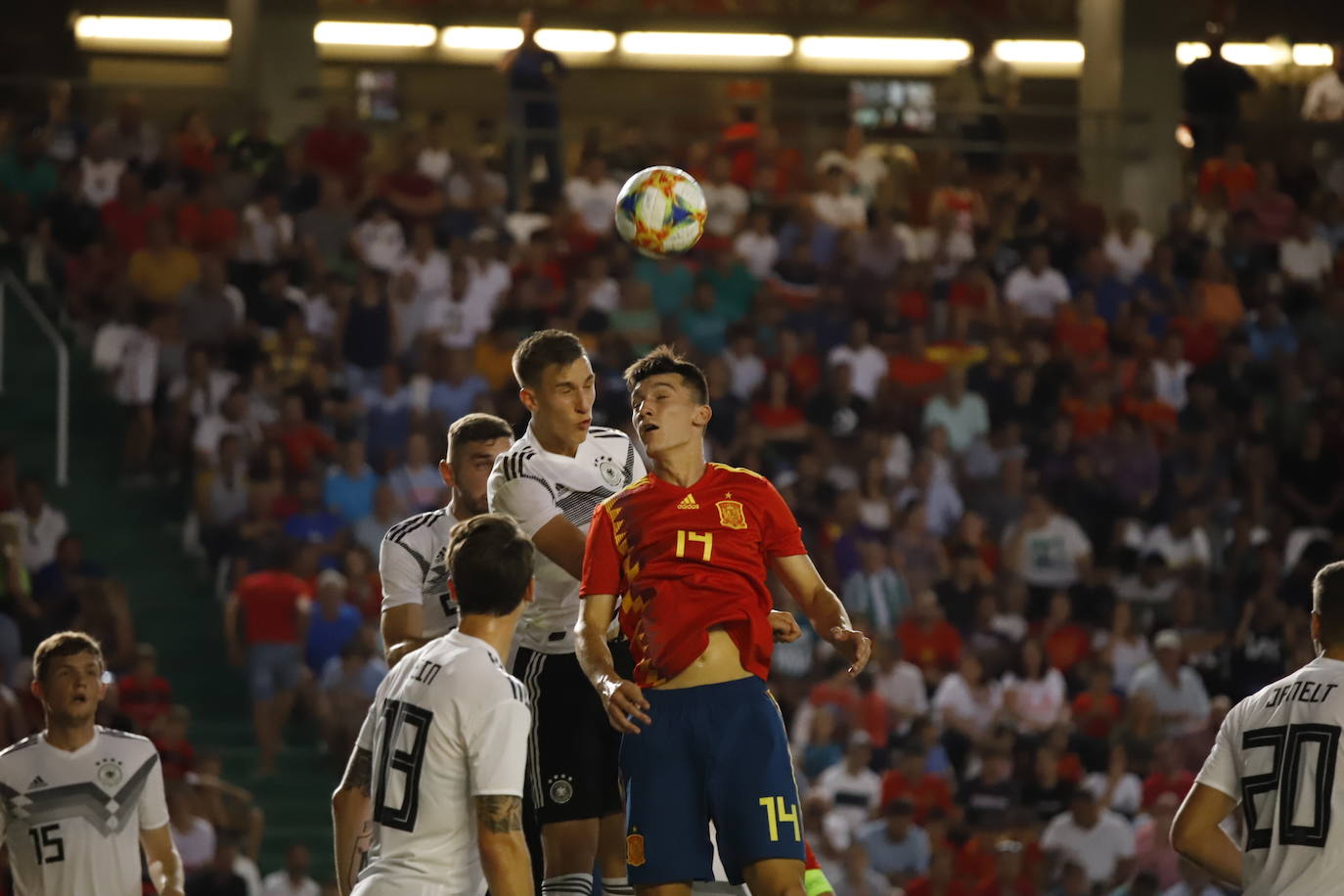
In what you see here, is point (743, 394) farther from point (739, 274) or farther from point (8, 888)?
point (8, 888)

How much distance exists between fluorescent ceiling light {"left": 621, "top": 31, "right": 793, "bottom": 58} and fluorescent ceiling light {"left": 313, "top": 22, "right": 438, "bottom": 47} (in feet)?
7.55

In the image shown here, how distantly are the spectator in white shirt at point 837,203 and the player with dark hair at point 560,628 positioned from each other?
10.9 m

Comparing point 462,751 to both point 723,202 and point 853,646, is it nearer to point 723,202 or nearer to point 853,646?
point 853,646

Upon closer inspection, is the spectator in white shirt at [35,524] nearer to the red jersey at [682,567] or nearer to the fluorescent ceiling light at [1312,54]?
the red jersey at [682,567]

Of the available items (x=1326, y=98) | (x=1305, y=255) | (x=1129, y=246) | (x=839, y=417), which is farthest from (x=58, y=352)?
(x=1326, y=98)

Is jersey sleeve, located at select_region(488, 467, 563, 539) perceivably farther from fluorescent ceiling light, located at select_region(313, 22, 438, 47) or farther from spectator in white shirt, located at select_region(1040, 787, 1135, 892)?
fluorescent ceiling light, located at select_region(313, 22, 438, 47)

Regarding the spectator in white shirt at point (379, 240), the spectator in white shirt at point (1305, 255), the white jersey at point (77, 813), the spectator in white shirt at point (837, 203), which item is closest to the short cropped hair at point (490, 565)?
the white jersey at point (77, 813)

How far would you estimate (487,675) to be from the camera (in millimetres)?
5238

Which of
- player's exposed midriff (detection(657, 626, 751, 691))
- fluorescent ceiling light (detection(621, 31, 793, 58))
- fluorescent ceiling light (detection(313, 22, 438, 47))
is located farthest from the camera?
fluorescent ceiling light (detection(621, 31, 793, 58))

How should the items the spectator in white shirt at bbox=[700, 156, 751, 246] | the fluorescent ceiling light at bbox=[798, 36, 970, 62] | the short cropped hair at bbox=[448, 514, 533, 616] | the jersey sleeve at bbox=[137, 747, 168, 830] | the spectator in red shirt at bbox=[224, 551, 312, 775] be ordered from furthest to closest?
the fluorescent ceiling light at bbox=[798, 36, 970, 62] < the spectator in white shirt at bbox=[700, 156, 751, 246] < the spectator in red shirt at bbox=[224, 551, 312, 775] < the jersey sleeve at bbox=[137, 747, 168, 830] < the short cropped hair at bbox=[448, 514, 533, 616]

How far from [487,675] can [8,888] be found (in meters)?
6.74

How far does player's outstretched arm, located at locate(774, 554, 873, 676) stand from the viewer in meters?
5.90

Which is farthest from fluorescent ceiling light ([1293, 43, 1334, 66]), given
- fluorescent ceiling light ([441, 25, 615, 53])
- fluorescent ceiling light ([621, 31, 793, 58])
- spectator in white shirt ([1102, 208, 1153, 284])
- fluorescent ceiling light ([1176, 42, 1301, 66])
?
fluorescent ceiling light ([441, 25, 615, 53])

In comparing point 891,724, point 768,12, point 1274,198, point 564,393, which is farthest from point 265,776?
point 768,12
